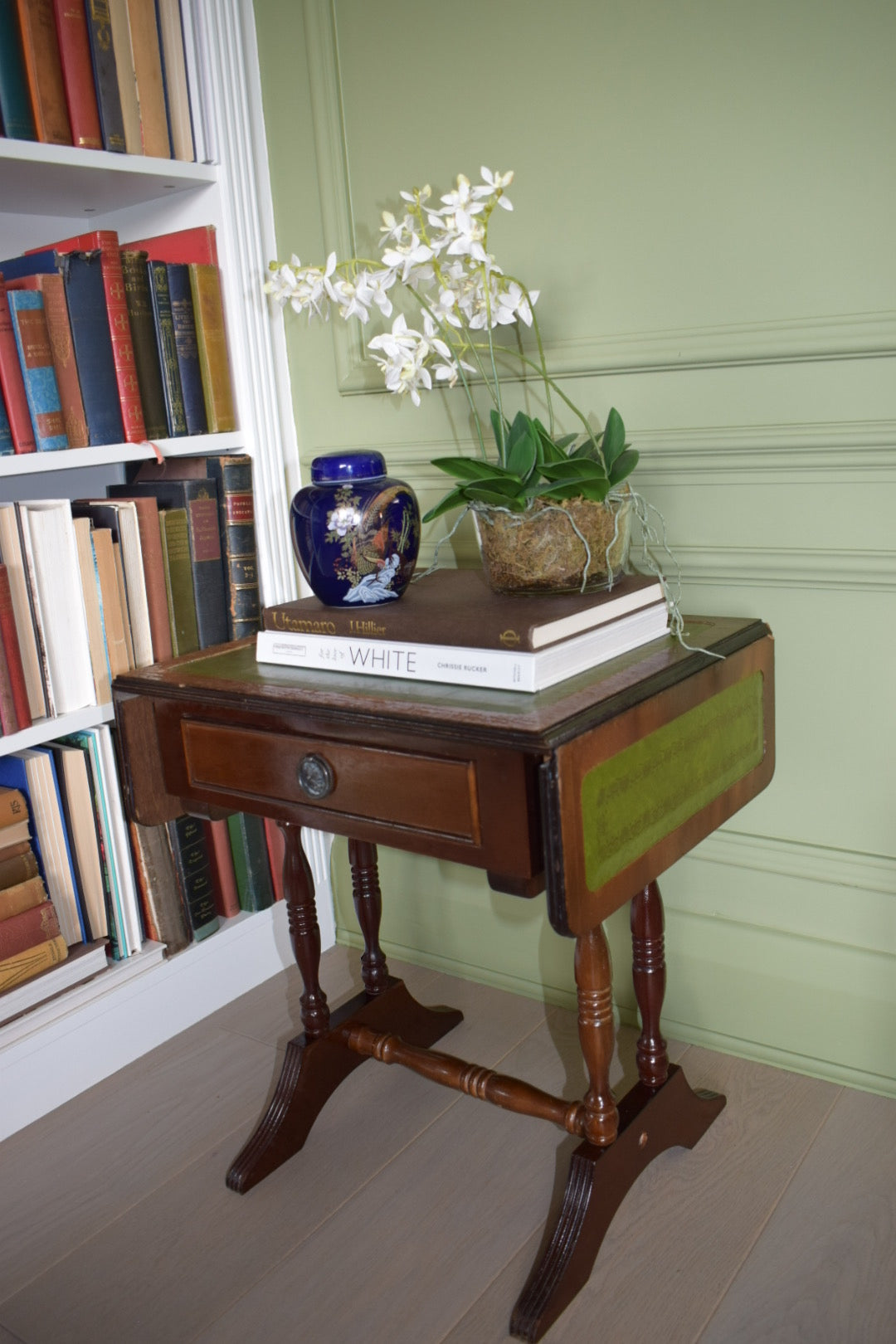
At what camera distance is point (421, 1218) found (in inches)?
55.4

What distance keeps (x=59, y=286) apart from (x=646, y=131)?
0.82m

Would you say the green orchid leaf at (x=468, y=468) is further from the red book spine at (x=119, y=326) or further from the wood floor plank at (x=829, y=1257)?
the wood floor plank at (x=829, y=1257)

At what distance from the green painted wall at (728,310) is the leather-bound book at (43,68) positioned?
36 centimetres

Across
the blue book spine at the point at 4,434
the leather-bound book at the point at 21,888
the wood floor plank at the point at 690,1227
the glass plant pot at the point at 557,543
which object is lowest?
the wood floor plank at the point at 690,1227

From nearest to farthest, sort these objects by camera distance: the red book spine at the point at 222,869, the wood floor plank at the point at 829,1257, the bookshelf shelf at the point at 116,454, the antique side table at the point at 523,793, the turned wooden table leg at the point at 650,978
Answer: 1. the antique side table at the point at 523,793
2. the wood floor plank at the point at 829,1257
3. the turned wooden table leg at the point at 650,978
4. the bookshelf shelf at the point at 116,454
5. the red book spine at the point at 222,869

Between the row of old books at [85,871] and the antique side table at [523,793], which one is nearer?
the antique side table at [523,793]

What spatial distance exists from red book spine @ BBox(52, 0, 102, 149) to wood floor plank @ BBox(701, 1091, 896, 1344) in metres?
1.69

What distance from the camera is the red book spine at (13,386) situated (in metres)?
1.51

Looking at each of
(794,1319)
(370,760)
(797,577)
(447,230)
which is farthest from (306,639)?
(794,1319)

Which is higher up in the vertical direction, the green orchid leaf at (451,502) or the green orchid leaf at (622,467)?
the green orchid leaf at (622,467)

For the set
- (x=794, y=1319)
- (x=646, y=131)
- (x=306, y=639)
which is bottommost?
(x=794, y=1319)

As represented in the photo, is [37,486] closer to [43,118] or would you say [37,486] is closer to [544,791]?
[43,118]

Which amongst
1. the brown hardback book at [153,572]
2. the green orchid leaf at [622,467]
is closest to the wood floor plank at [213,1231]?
the brown hardback book at [153,572]

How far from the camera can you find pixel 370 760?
1.17 meters
